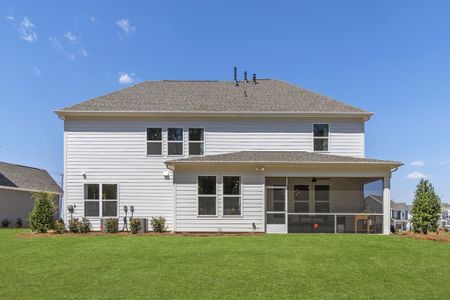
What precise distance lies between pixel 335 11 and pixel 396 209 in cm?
3623

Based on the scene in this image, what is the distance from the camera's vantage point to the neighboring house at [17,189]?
27734mm

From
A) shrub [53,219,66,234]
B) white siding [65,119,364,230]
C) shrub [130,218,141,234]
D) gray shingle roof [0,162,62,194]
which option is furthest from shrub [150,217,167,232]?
gray shingle roof [0,162,62,194]

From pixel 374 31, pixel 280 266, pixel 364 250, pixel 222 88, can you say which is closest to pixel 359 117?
pixel 374 31

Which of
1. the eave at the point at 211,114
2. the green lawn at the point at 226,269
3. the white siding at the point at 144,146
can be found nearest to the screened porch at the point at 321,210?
the white siding at the point at 144,146

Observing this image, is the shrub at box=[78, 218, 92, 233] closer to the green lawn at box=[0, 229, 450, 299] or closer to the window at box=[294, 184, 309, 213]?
the green lawn at box=[0, 229, 450, 299]

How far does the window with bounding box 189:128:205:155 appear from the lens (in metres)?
19.5

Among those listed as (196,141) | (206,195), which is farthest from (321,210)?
(196,141)

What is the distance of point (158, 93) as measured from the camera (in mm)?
21750

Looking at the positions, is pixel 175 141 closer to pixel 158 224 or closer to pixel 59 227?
pixel 158 224

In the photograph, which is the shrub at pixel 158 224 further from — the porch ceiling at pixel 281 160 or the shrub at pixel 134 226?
the porch ceiling at pixel 281 160

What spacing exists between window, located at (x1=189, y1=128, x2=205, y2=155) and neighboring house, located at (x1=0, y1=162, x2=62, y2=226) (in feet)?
38.4

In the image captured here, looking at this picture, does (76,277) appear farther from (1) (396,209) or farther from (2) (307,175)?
(1) (396,209)

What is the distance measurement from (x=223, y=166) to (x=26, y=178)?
20.8m

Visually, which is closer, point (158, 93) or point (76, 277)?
point (76, 277)
